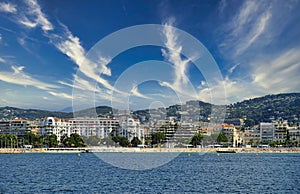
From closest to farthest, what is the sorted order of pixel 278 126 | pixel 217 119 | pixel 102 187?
pixel 102 187, pixel 278 126, pixel 217 119

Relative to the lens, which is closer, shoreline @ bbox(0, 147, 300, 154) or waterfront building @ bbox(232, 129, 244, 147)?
shoreline @ bbox(0, 147, 300, 154)

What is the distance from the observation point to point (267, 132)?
472ft

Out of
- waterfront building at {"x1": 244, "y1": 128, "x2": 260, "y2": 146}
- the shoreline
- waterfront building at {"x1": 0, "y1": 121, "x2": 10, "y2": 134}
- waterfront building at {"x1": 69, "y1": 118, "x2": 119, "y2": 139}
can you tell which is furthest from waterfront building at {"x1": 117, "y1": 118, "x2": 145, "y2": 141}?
waterfront building at {"x1": 0, "y1": 121, "x2": 10, "y2": 134}

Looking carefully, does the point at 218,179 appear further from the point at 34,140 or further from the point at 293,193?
the point at 34,140

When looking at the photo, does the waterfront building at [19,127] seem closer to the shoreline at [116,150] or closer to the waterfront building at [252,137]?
the shoreline at [116,150]

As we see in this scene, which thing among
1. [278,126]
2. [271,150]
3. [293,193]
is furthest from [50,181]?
[278,126]

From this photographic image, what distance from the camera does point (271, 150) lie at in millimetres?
108438

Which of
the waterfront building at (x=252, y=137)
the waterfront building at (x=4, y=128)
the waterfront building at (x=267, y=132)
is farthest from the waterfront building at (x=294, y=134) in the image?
the waterfront building at (x=4, y=128)

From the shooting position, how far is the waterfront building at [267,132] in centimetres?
14245

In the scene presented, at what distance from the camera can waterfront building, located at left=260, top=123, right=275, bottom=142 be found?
14245 centimetres

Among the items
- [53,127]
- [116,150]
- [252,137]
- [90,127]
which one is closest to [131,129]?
[90,127]

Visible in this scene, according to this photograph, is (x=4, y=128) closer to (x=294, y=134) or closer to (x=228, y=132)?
(x=228, y=132)

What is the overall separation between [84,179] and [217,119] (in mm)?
126874

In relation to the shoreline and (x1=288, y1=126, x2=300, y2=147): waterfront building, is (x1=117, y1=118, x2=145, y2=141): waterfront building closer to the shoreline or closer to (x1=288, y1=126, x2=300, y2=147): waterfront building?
the shoreline
